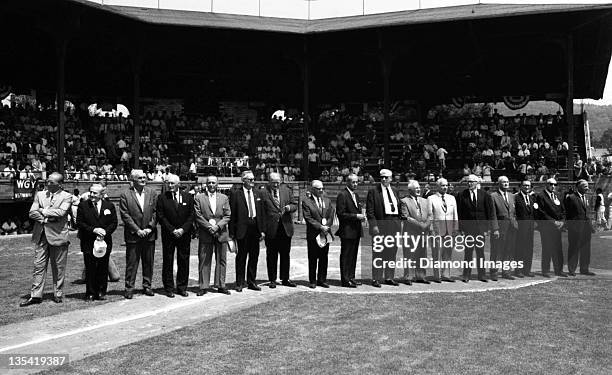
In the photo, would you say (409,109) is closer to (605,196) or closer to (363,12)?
(363,12)

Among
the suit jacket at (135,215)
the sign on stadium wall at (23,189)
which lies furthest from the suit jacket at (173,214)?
the sign on stadium wall at (23,189)

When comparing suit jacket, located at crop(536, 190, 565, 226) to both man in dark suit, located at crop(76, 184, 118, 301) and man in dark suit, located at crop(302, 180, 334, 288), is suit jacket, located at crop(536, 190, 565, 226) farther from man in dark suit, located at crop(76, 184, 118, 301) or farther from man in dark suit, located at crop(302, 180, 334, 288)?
man in dark suit, located at crop(76, 184, 118, 301)

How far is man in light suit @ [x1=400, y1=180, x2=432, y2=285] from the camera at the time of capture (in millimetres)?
10578

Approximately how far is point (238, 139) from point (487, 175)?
37.3ft

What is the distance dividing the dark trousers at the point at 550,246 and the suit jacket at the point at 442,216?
1780 mm

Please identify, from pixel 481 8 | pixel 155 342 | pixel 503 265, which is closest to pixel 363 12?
pixel 481 8

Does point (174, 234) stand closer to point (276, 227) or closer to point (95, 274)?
point (95, 274)

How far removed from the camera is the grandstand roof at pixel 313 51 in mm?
21109

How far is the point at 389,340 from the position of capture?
6707mm

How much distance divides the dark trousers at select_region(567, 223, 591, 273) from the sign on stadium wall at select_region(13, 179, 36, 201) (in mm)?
15101

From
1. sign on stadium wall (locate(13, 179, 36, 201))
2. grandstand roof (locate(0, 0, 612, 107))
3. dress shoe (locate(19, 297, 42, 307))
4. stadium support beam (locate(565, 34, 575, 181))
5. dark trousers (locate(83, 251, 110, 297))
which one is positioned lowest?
dress shoe (locate(19, 297, 42, 307))

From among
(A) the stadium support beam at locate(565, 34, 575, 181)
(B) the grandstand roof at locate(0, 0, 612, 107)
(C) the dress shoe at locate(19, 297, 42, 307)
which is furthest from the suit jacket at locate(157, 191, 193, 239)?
(A) the stadium support beam at locate(565, 34, 575, 181)

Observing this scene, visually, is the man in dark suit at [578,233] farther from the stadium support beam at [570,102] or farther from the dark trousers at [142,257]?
the stadium support beam at [570,102]

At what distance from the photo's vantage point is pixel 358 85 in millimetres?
31000
